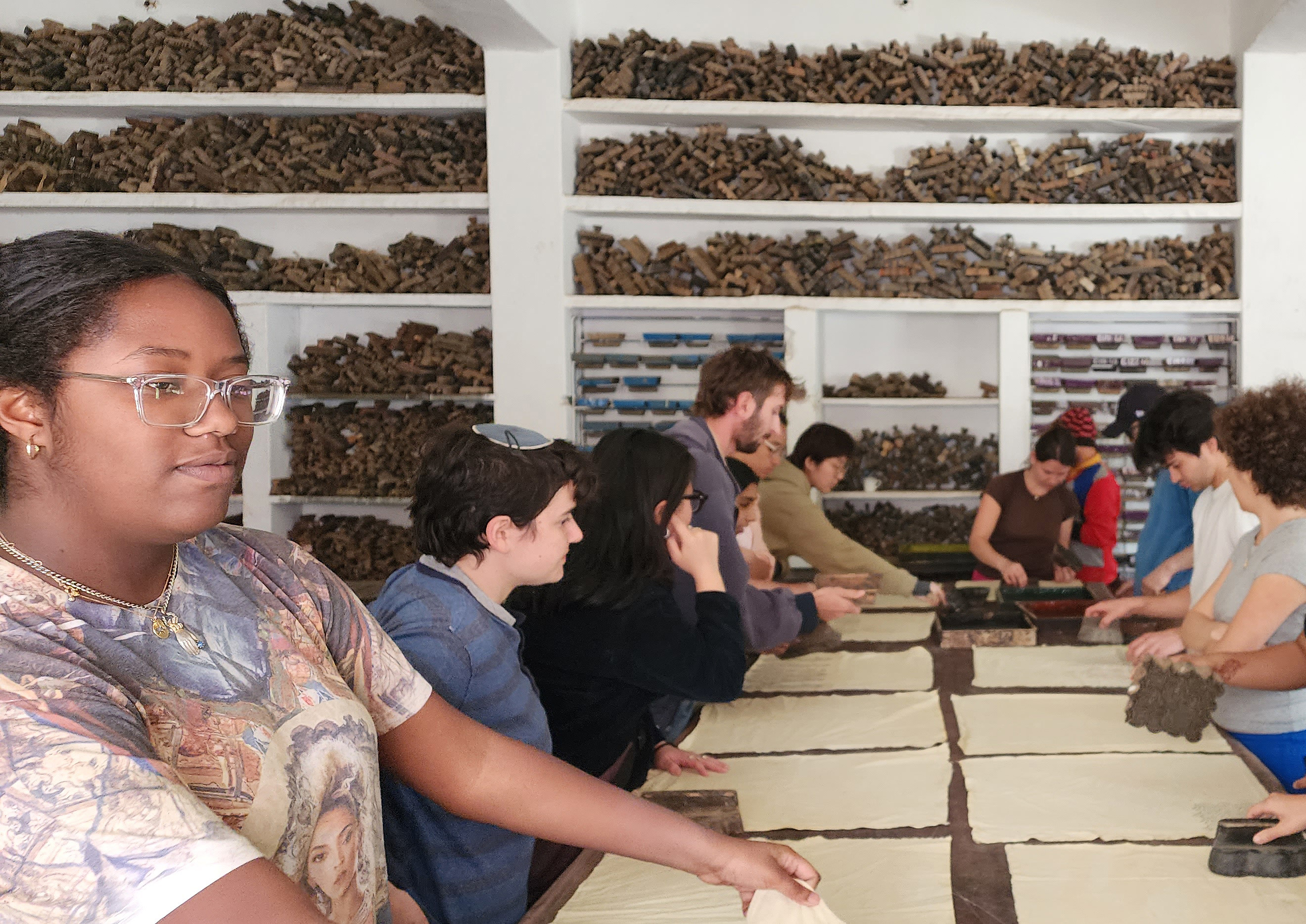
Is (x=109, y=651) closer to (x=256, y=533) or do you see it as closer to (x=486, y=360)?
(x=256, y=533)

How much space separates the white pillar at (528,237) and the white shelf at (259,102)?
0.64 ft

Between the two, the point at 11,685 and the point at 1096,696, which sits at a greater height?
the point at 11,685

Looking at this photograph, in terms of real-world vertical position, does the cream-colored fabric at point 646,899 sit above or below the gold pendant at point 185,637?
below

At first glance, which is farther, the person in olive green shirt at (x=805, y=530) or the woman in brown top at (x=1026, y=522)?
the woman in brown top at (x=1026, y=522)

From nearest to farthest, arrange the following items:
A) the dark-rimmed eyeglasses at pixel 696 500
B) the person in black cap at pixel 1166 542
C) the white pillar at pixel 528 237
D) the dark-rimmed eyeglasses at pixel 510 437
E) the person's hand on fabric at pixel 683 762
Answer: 1. the dark-rimmed eyeglasses at pixel 510 437
2. the person's hand on fabric at pixel 683 762
3. the dark-rimmed eyeglasses at pixel 696 500
4. the person in black cap at pixel 1166 542
5. the white pillar at pixel 528 237

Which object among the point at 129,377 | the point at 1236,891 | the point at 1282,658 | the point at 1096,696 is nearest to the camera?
the point at 129,377

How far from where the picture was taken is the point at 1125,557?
19.3 ft

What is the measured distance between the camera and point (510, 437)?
6.34ft

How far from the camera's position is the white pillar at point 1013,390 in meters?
5.47

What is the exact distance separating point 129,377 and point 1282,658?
243 cm

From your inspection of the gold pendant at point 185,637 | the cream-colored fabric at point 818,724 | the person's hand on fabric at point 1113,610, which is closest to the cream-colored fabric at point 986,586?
the person's hand on fabric at point 1113,610

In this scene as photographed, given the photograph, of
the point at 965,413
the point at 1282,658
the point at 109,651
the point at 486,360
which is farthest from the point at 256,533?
the point at 965,413

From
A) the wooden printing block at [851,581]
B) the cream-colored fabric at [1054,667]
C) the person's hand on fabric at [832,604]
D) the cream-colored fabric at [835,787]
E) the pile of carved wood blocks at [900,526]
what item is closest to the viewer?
the cream-colored fabric at [835,787]

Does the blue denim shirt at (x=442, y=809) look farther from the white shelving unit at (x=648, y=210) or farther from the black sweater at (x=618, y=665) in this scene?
the white shelving unit at (x=648, y=210)
